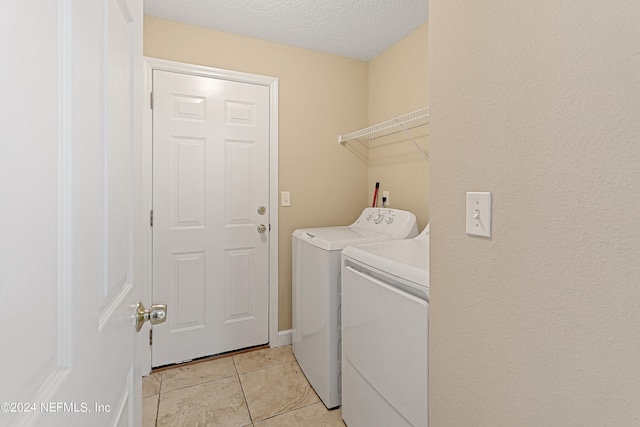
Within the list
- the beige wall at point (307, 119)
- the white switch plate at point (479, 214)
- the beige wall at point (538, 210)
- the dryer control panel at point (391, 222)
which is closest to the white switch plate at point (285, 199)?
the beige wall at point (307, 119)

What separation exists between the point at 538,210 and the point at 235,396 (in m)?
1.92

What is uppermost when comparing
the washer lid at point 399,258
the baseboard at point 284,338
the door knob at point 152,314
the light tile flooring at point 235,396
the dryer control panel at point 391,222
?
the dryer control panel at point 391,222

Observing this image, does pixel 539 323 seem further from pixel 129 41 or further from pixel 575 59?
pixel 129 41

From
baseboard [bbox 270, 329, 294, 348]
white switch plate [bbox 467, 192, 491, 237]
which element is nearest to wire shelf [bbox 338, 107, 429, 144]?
white switch plate [bbox 467, 192, 491, 237]

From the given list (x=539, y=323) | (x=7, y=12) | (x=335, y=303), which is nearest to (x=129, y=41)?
(x=7, y=12)

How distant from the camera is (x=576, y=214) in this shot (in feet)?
1.99

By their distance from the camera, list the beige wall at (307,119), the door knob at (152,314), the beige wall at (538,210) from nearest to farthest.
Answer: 1. the beige wall at (538,210)
2. the door knob at (152,314)
3. the beige wall at (307,119)

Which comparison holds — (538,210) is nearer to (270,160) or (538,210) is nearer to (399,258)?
(399,258)

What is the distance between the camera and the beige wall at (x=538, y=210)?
550 millimetres

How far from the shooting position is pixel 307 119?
2584 mm

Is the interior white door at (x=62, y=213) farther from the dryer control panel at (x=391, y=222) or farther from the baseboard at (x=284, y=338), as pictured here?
the baseboard at (x=284, y=338)

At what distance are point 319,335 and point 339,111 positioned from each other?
1.84 metres

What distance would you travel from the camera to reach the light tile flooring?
1695 millimetres

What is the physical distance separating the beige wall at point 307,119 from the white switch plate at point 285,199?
4 centimetres
